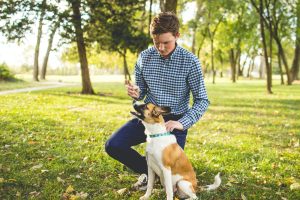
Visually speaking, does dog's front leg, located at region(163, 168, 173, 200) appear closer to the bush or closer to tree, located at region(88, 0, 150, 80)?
tree, located at region(88, 0, 150, 80)

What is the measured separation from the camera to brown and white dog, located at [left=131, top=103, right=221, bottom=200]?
14.7 ft

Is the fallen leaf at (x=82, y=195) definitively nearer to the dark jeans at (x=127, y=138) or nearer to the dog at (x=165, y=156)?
the dark jeans at (x=127, y=138)

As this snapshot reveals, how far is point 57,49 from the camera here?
2142cm

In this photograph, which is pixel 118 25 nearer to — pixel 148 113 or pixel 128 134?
pixel 128 134

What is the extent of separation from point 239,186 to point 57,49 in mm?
17425

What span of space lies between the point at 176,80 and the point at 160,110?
0.89m

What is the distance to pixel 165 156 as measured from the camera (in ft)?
15.3

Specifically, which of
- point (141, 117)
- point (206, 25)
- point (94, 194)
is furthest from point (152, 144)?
point (206, 25)

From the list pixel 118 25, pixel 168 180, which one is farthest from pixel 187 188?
pixel 118 25

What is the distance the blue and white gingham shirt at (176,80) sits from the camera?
506 cm

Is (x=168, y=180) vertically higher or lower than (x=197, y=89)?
lower

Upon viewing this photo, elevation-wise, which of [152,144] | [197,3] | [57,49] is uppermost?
[197,3]

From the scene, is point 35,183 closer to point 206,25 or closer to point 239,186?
point 239,186

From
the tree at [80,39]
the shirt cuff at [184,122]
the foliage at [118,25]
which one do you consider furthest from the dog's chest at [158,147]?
the foliage at [118,25]
